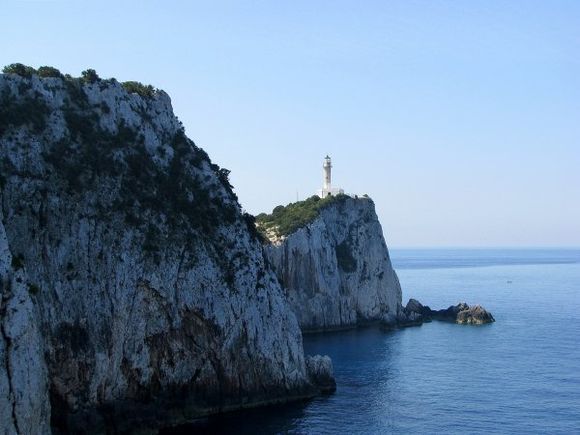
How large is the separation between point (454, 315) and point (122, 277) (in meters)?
73.3

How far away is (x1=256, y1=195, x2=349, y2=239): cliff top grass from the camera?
4194 inches

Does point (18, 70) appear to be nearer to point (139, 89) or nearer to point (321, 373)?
point (139, 89)

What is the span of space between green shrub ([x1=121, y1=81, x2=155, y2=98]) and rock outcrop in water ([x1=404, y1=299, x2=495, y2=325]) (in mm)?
62293

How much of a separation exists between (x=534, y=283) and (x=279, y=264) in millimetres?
112463

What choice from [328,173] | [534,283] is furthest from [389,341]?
[534,283]

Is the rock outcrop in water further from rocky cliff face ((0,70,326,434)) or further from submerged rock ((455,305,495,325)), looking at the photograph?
rocky cliff face ((0,70,326,434))

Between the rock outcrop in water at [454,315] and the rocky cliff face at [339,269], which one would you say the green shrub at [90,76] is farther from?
the rock outcrop in water at [454,315]

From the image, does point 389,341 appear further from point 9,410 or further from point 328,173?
point 9,410

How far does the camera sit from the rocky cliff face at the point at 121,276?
46500 millimetres

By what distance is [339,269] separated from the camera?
113 metres

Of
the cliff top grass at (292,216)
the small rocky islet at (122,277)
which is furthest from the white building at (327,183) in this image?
the small rocky islet at (122,277)

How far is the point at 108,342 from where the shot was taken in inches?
1945

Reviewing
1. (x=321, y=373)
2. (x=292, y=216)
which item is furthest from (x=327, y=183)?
(x=321, y=373)

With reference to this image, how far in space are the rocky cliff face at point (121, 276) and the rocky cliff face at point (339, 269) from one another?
111 ft
